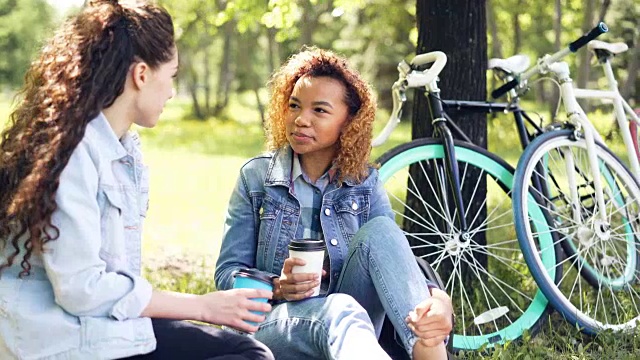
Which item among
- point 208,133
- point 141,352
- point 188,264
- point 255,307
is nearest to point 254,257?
point 255,307

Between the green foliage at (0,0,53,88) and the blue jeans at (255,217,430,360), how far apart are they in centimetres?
3911

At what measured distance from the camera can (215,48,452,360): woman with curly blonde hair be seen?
9.65 feet

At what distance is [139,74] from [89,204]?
0.37 m

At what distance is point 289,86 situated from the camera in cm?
343

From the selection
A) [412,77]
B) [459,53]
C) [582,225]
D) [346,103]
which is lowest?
[582,225]

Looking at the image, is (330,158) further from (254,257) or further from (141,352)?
(141,352)

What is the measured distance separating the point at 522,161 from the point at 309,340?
5.01ft

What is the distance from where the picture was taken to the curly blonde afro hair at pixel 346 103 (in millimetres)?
3320

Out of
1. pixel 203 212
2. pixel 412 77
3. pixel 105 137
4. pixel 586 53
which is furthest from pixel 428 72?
pixel 586 53

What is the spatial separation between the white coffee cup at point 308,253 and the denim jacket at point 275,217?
411mm

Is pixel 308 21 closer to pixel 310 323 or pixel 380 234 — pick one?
pixel 380 234

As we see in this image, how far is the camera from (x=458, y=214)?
3920 mm

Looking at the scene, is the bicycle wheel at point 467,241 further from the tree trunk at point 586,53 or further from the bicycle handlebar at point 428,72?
the tree trunk at point 586,53

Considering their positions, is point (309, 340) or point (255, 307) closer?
point (255, 307)
